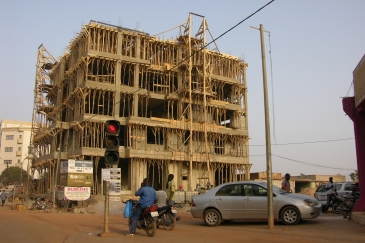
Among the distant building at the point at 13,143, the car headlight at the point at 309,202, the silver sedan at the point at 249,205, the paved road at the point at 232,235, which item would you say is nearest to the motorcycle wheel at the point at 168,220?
the paved road at the point at 232,235

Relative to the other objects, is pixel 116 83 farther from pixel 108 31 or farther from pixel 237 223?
A: pixel 237 223

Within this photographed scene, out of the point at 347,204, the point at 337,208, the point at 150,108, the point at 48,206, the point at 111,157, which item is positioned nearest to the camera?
the point at 111,157

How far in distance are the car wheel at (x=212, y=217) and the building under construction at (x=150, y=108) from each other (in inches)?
1002

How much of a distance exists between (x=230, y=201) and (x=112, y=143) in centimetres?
489

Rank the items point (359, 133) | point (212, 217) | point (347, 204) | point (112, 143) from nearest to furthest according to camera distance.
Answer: point (112, 143)
point (212, 217)
point (359, 133)
point (347, 204)

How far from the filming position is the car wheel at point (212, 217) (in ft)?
43.5

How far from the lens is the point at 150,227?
425 inches

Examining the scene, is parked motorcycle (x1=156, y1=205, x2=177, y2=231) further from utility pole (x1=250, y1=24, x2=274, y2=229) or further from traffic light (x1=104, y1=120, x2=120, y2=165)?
utility pole (x1=250, y1=24, x2=274, y2=229)

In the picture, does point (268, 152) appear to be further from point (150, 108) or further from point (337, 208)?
point (150, 108)

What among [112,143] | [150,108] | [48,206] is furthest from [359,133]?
[150,108]

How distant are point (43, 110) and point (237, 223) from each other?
41710 mm

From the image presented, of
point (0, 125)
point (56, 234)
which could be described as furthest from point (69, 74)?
point (0, 125)

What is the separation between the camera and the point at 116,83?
4084 cm

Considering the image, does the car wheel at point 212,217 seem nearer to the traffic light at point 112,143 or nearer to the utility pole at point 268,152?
the utility pole at point 268,152
